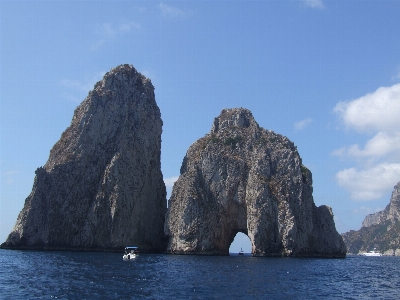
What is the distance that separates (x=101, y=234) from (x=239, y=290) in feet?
222

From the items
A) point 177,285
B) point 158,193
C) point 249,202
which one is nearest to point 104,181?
point 158,193

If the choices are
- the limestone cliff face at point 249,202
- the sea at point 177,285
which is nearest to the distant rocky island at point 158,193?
the limestone cliff face at point 249,202

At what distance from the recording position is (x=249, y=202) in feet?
317

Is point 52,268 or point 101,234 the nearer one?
point 52,268

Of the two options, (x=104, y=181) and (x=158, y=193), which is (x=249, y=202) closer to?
(x=158, y=193)

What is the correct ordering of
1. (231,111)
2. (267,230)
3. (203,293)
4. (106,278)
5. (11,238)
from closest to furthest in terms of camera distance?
(203,293), (106,278), (267,230), (11,238), (231,111)

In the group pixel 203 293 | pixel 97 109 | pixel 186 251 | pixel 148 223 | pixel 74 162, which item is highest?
pixel 97 109

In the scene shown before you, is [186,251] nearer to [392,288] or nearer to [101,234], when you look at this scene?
[101,234]

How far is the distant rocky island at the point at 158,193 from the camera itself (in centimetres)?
9544

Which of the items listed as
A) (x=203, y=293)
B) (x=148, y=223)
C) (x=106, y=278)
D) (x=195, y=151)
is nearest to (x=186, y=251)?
(x=148, y=223)

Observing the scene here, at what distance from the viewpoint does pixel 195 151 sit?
110562 mm

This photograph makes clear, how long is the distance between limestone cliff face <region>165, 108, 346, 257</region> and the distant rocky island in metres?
0.23

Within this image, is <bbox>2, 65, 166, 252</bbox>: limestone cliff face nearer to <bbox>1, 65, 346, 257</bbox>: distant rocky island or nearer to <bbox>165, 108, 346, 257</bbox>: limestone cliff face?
<bbox>1, 65, 346, 257</bbox>: distant rocky island

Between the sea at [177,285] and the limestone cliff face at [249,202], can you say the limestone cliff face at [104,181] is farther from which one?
the sea at [177,285]
